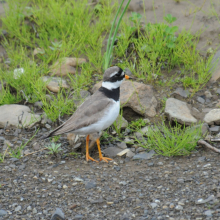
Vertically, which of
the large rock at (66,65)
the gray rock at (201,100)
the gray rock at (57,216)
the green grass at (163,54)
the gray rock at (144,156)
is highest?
the green grass at (163,54)

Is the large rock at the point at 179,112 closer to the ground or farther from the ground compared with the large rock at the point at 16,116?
farther from the ground

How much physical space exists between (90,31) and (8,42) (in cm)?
172

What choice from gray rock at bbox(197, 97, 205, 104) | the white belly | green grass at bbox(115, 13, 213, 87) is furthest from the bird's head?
gray rock at bbox(197, 97, 205, 104)

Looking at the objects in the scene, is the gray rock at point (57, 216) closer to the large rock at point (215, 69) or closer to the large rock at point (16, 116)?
the large rock at point (16, 116)

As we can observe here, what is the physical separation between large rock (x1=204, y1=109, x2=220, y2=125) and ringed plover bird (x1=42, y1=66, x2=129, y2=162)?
48.8 inches

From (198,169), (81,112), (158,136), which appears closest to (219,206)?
(198,169)

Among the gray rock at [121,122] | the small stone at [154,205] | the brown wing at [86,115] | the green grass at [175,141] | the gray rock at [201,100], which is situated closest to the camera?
the small stone at [154,205]

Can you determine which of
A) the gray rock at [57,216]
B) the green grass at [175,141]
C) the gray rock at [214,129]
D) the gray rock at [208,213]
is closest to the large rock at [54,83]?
the green grass at [175,141]

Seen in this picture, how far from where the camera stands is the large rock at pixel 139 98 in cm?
491

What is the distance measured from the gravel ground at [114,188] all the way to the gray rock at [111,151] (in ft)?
0.48

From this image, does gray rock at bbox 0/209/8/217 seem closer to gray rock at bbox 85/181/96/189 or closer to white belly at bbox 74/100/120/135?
gray rock at bbox 85/181/96/189

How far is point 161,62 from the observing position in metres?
5.78

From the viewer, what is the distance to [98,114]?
4211mm

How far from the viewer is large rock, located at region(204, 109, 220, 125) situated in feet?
15.0
